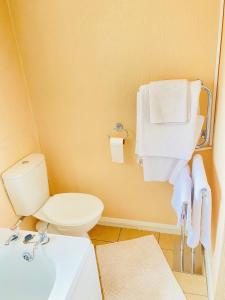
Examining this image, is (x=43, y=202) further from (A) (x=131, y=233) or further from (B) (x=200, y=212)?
(B) (x=200, y=212)

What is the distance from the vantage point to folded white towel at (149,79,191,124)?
56.5 inches

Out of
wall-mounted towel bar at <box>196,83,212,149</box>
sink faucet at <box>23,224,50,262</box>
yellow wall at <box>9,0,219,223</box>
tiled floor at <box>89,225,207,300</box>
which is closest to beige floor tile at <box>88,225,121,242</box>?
tiled floor at <box>89,225,207,300</box>

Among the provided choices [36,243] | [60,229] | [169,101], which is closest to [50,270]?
[36,243]

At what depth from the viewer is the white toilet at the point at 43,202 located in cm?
165

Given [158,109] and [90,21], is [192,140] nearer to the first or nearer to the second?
[158,109]

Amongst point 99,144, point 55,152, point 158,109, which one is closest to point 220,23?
point 158,109

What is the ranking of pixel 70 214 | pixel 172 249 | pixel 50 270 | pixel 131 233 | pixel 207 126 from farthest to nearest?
pixel 131 233 → pixel 172 249 → pixel 70 214 → pixel 207 126 → pixel 50 270

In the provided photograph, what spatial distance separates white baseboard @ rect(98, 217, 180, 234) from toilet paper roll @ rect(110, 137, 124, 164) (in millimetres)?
670

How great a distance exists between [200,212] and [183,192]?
14cm

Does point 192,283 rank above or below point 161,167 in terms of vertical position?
below

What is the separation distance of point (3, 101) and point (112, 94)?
2.52 feet

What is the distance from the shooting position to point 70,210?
6.05 feet

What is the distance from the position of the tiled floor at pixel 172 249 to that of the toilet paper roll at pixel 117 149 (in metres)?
0.73

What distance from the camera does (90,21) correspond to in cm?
155
